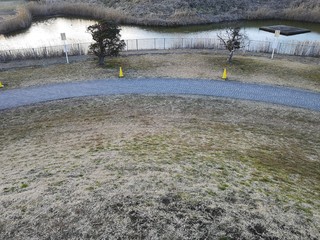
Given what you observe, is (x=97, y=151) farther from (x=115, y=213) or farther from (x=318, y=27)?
(x=318, y=27)

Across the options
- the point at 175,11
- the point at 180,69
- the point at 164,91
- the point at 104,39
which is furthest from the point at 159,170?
the point at 175,11

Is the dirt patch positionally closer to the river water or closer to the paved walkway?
the paved walkway

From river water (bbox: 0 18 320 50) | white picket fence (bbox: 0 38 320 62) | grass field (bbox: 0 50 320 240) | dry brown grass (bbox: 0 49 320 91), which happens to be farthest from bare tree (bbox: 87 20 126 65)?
river water (bbox: 0 18 320 50)

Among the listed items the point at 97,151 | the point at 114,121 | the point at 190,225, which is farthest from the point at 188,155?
the point at 114,121

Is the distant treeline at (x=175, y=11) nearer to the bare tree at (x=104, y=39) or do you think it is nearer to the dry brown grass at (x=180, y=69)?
the dry brown grass at (x=180, y=69)

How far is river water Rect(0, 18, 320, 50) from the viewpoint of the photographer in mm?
34328

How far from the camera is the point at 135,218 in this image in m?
6.38

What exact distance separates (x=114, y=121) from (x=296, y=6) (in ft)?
159

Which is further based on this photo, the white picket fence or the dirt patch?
the white picket fence

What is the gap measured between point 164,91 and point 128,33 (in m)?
23.2

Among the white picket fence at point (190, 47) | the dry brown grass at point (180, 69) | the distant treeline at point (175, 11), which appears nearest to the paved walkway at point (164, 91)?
the dry brown grass at point (180, 69)

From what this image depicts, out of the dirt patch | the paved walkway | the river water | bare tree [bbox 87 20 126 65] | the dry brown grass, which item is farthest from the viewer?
the river water

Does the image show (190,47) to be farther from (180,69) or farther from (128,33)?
(128,33)

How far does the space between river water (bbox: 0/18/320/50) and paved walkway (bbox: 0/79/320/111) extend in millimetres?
17511
